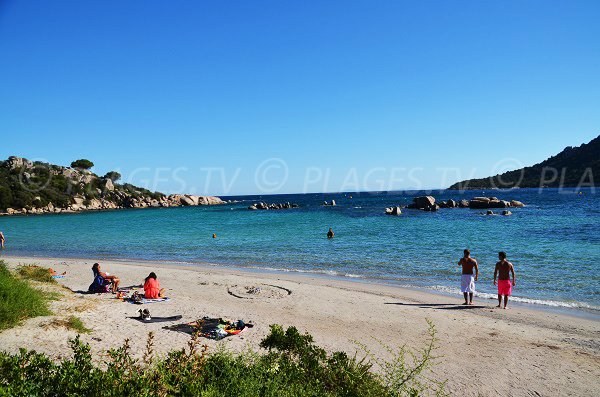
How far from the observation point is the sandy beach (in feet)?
24.9

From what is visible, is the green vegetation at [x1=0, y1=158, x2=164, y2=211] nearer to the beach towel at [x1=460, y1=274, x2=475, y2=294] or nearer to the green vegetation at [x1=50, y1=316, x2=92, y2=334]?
the green vegetation at [x1=50, y1=316, x2=92, y2=334]

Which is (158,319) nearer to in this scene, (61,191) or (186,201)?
(61,191)

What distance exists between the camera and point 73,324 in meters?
8.93

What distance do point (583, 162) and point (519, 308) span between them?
174311 millimetres

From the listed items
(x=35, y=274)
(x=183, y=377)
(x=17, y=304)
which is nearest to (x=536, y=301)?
(x=183, y=377)

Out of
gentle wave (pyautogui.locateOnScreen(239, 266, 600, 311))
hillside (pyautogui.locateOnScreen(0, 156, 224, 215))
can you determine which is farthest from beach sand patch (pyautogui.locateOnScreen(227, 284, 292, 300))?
hillside (pyautogui.locateOnScreen(0, 156, 224, 215))

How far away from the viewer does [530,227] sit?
37.0 meters

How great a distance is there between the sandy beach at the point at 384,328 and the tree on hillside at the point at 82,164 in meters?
136

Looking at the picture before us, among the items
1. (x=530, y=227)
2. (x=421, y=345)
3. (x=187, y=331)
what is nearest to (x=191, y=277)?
(x=187, y=331)

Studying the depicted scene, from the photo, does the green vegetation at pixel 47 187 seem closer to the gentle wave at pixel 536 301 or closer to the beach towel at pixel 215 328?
the beach towel at pixel 215 328

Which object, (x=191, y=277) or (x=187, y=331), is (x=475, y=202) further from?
(x=187, y=331)

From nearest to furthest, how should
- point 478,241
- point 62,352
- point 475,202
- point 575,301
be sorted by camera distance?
1. point 62,352
2. point 575,301
3. point 478,241
4. point 475,202

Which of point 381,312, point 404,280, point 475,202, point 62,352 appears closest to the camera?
point 62,352

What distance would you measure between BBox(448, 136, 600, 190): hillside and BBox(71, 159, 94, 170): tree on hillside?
182517 millimetres
